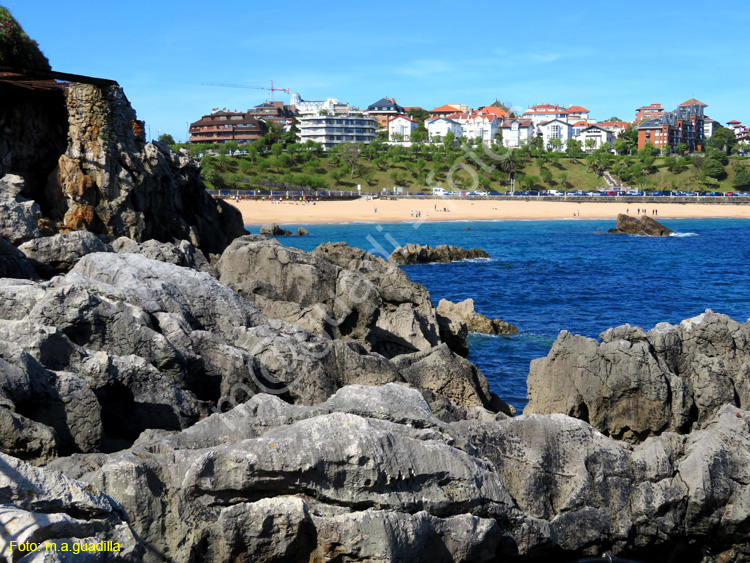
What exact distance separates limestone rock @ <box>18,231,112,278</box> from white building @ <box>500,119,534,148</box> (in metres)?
133

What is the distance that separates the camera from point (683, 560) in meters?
9.41

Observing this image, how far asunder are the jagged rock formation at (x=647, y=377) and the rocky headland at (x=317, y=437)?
4 centimetres

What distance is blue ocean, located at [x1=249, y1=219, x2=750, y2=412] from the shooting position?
26219 millimetres

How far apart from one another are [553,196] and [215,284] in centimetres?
10969

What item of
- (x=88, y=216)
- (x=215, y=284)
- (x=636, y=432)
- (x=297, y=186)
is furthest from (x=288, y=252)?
(x=297, y=186)

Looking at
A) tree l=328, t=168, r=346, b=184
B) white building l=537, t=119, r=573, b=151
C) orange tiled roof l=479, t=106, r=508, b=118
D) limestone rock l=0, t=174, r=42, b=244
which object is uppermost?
orange tiled roof l=479, t=106, r=508, b=118

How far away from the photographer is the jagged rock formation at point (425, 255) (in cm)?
4969

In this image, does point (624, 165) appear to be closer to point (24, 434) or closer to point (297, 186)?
point (297, 186)

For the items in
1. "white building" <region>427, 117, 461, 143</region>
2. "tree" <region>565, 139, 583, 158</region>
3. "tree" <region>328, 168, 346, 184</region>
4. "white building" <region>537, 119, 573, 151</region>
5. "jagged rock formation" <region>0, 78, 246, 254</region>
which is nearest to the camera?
"jagged rock formation" <region>0, 78, 246, 254</region>

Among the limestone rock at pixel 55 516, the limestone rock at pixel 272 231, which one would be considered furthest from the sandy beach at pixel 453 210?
the limestone rock at pixel 55 516

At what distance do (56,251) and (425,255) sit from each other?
36.1m

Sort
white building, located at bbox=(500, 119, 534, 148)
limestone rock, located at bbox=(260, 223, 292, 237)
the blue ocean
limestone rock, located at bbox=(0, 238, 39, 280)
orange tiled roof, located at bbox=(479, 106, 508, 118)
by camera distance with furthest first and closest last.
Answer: orange tiled roof, located at bbox=(479, 106, 508, 118), white building, located at bbox=(500, 119, 534, 148), limestone rock, located at bbox=(260, 223, 292, 237), the blue ocean, limestone rock, located at bbox=(0, 238, 39, 280)

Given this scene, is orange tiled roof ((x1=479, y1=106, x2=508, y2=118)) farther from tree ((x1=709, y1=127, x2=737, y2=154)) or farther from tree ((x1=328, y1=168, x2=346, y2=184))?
tree ((x1=709, y1=127, x2=737, y2=154))

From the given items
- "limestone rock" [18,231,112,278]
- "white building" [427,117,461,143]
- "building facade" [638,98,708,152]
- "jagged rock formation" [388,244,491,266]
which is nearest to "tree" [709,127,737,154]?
"building facade" [638,98,708,152]
